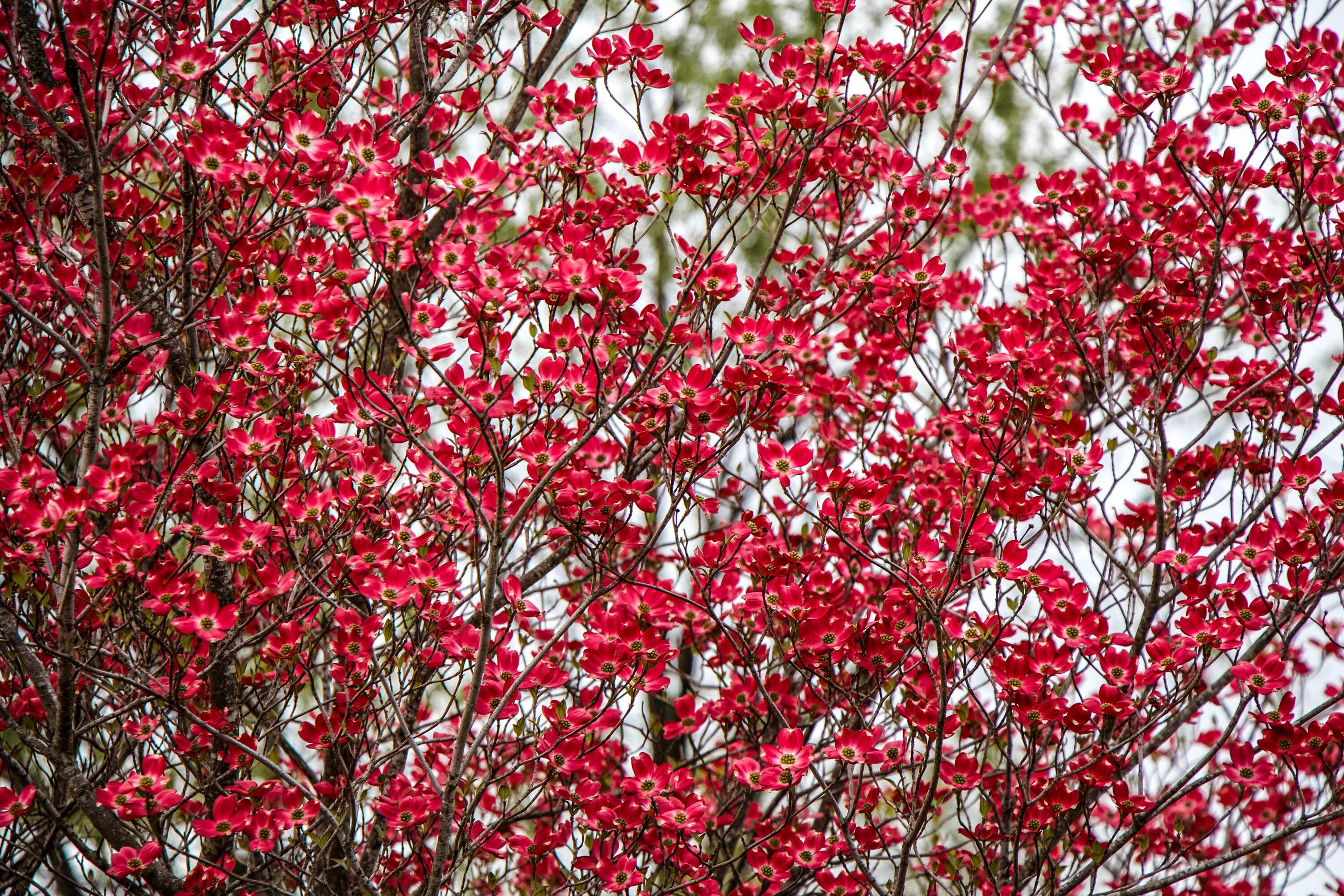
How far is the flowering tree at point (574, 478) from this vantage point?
2.46 meters

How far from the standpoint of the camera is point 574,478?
2.47 m

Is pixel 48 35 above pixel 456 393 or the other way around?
above

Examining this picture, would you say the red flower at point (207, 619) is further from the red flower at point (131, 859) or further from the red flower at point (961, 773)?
the red flower at point (961, 773)

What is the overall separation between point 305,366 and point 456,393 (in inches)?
27.8

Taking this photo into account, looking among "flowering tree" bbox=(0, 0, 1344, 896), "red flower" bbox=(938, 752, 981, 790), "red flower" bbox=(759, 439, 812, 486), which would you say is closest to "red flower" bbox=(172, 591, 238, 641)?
"flowering tree" bbox=(0, 0, 1344, 896)

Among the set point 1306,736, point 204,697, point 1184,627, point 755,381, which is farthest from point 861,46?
point 204,697

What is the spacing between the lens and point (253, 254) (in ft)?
9.66

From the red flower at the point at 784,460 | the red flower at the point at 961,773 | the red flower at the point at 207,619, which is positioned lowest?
the red flower at the point at 961,773

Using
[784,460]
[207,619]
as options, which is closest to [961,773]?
[784,460]

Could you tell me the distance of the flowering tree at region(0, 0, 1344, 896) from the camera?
2.46m

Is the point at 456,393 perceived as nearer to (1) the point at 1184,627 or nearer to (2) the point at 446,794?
(2) the point at 446,794

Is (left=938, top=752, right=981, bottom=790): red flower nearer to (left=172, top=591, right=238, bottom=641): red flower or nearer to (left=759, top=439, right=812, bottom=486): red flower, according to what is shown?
(left=759, top=439, right=812, bottom=486): red flower

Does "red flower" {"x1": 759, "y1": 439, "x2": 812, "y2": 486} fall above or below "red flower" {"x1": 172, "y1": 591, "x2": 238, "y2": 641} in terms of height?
above

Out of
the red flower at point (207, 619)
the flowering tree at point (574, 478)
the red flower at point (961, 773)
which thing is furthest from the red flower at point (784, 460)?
the red flower at point (207, 619)
